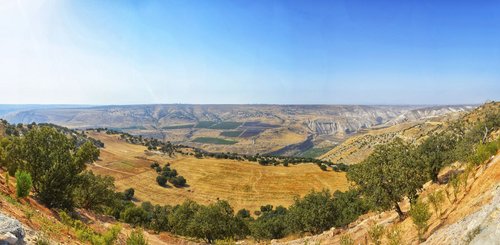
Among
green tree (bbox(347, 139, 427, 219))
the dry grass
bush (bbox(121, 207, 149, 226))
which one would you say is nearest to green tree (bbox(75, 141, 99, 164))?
bush (bbox(121, 207, 149, 226))

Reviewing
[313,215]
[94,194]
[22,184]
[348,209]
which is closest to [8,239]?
[22,184]

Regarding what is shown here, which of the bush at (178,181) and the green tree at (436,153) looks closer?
the green tree at (436,153)

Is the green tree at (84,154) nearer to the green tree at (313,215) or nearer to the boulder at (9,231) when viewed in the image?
the boulder at (9,231)

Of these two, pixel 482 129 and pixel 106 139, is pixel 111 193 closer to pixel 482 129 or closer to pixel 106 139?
pixel 482 129

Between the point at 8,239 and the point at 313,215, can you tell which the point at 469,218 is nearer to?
the point at 8,239

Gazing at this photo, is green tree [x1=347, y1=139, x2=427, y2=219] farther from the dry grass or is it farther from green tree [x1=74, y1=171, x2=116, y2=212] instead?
the dry grass

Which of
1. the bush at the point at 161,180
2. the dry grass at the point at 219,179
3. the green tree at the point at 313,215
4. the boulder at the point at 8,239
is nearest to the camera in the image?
the boulder at the point at 8,239

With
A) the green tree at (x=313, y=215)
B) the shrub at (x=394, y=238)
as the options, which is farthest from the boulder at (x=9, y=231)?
the green tree at (x=313, y=215)
